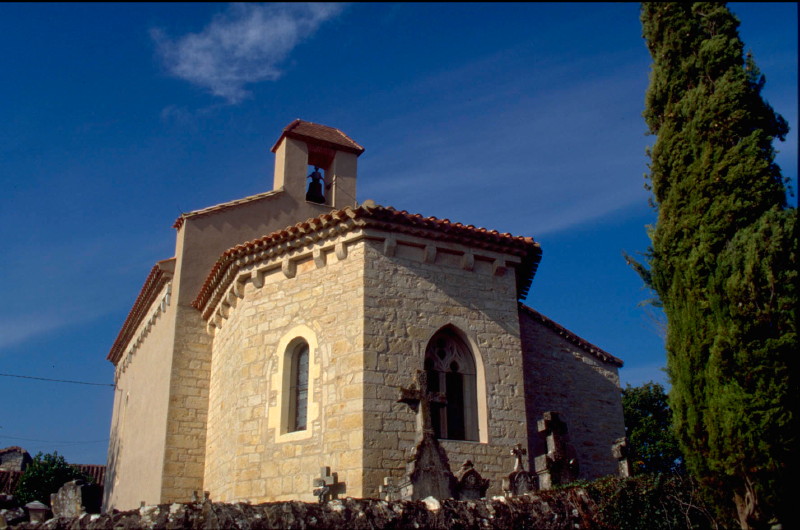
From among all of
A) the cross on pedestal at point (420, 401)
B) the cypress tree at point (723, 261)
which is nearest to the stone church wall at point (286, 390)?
the cross on pedestal at point (420, 401)

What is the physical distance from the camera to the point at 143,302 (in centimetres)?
1784

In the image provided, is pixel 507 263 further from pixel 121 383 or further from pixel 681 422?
pixel 121 383

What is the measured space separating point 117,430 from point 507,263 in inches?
462

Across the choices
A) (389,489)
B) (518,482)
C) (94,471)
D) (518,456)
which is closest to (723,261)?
(518,482)

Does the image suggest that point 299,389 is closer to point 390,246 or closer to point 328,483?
point 328,483

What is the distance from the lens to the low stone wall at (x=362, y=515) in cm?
671

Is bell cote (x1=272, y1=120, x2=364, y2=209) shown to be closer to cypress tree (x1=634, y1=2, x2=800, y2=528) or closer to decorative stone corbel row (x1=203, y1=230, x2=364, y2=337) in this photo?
decorative stone corbel row (x1=203, y1=230, x2=364, y2=337)

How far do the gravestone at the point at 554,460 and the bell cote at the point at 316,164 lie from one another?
25.0ft

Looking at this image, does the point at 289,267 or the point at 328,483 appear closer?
the point at 328,483

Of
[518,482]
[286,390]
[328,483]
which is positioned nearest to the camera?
[518,482]

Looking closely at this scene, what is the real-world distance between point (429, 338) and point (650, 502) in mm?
4179

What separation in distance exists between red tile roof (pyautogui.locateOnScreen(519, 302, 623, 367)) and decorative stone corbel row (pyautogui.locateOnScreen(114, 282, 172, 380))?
24.2 feet

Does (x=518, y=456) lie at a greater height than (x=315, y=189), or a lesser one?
lesser

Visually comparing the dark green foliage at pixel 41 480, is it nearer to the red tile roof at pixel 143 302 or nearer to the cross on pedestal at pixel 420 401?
the red tile roof at pixel 143 302
